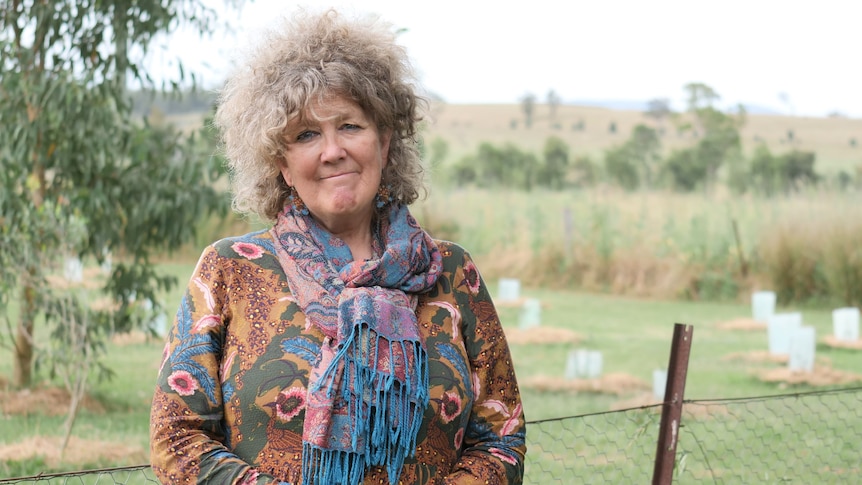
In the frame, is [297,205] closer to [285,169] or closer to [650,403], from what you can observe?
[285,169]

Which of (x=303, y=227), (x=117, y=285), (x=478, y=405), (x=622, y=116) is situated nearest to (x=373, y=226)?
(x=303, y=227)

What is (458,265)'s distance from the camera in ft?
7.68

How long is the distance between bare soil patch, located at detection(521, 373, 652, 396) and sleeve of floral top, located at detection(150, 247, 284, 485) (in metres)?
6.44

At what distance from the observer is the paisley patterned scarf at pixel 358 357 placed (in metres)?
2.01

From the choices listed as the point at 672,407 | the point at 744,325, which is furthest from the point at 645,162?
the point at 672,407

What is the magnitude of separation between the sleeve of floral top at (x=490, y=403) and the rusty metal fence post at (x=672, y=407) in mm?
1001

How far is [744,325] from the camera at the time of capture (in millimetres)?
11656

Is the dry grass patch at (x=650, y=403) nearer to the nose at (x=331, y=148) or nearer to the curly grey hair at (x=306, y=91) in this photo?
the curly grey hair at (x=306, y=91)

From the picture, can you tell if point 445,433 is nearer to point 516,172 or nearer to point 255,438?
point 255,438

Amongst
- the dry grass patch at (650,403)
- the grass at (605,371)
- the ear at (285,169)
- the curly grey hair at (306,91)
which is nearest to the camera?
the curly grey hair at (306,91)

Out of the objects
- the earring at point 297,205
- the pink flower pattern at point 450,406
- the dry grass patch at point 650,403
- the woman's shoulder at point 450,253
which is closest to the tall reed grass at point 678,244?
the dry grass patch at point 650,403

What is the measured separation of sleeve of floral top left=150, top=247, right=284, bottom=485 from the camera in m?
1.98

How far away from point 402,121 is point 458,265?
14.3 inches

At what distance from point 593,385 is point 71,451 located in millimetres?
4408
